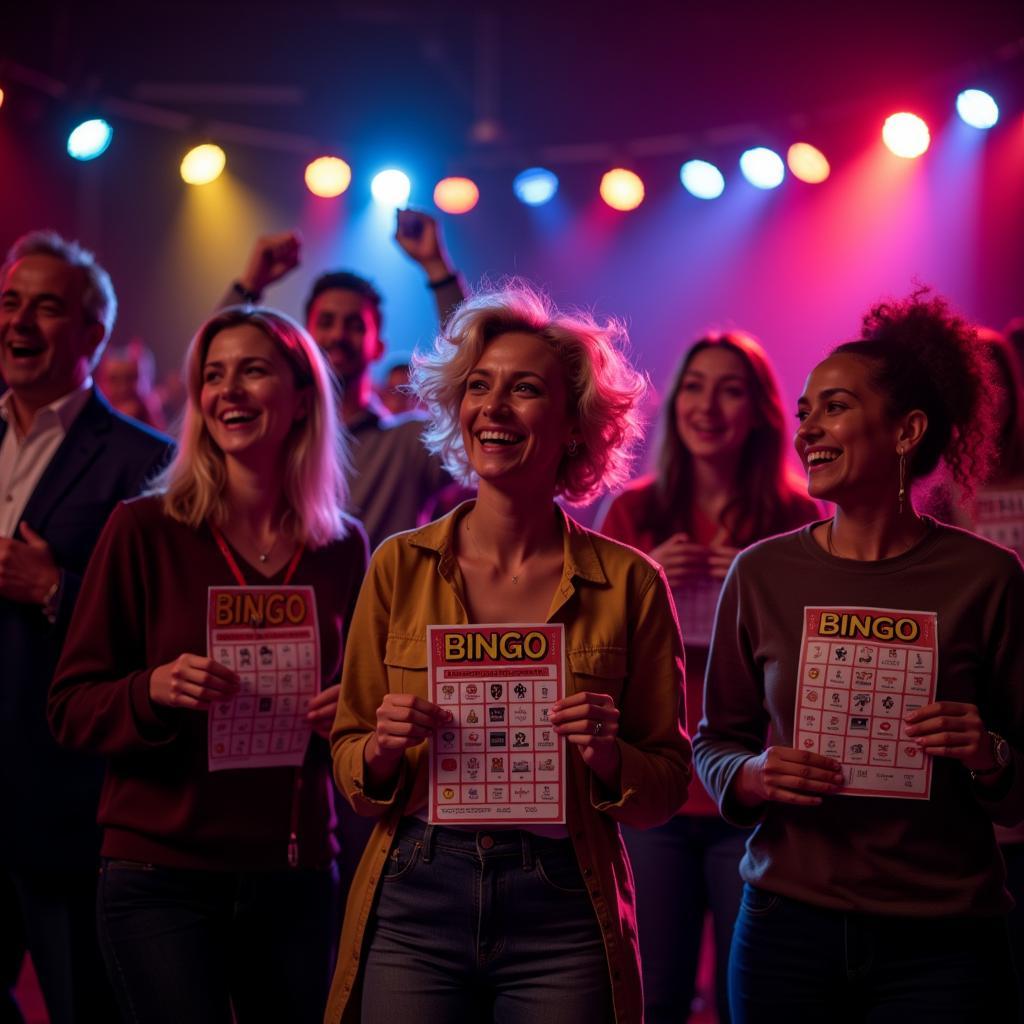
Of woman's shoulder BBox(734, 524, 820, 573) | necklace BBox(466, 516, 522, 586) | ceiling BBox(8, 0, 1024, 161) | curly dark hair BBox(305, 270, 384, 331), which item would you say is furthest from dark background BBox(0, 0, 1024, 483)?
necklace BBox(466, 516, 522, 586)

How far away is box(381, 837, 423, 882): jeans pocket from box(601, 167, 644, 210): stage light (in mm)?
6659

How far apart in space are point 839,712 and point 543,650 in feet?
1.83

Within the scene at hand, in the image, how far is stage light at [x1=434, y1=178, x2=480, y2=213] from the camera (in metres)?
7.97

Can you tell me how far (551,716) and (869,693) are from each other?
0.59 meters

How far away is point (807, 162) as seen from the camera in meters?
7.27

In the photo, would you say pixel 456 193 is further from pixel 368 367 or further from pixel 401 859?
pixel 401 859

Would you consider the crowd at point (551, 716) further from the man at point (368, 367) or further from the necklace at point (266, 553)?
the man at point (368, 367)

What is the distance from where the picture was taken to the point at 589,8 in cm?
727

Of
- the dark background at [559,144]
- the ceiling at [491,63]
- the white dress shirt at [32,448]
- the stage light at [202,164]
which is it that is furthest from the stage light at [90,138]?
the white dress shirt at [32,448]

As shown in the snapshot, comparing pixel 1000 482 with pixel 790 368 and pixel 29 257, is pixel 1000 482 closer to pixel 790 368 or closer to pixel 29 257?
pixel 29 257

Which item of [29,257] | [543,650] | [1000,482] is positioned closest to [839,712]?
[543,650]

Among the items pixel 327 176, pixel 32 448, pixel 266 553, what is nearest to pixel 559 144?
pixel 327 176

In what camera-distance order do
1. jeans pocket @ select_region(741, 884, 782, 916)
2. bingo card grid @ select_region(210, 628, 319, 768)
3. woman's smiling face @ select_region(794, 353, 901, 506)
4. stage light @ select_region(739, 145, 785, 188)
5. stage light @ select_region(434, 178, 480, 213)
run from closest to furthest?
1. jeans pocket @ select_region(741, 884, 782, 916)
2. woman's smiling face @ select_region(794, 353, 901, 506)
3. bingo card grid @ select_region(210, 628, 319, 768)
4. stage light @ select_region(739, 145, 785, 188)
5. stage light @ select_region(434, 178, 480, 213)

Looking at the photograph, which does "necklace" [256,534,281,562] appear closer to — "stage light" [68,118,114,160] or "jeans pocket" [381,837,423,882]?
"jeans pocket" [381,837,423,882]
